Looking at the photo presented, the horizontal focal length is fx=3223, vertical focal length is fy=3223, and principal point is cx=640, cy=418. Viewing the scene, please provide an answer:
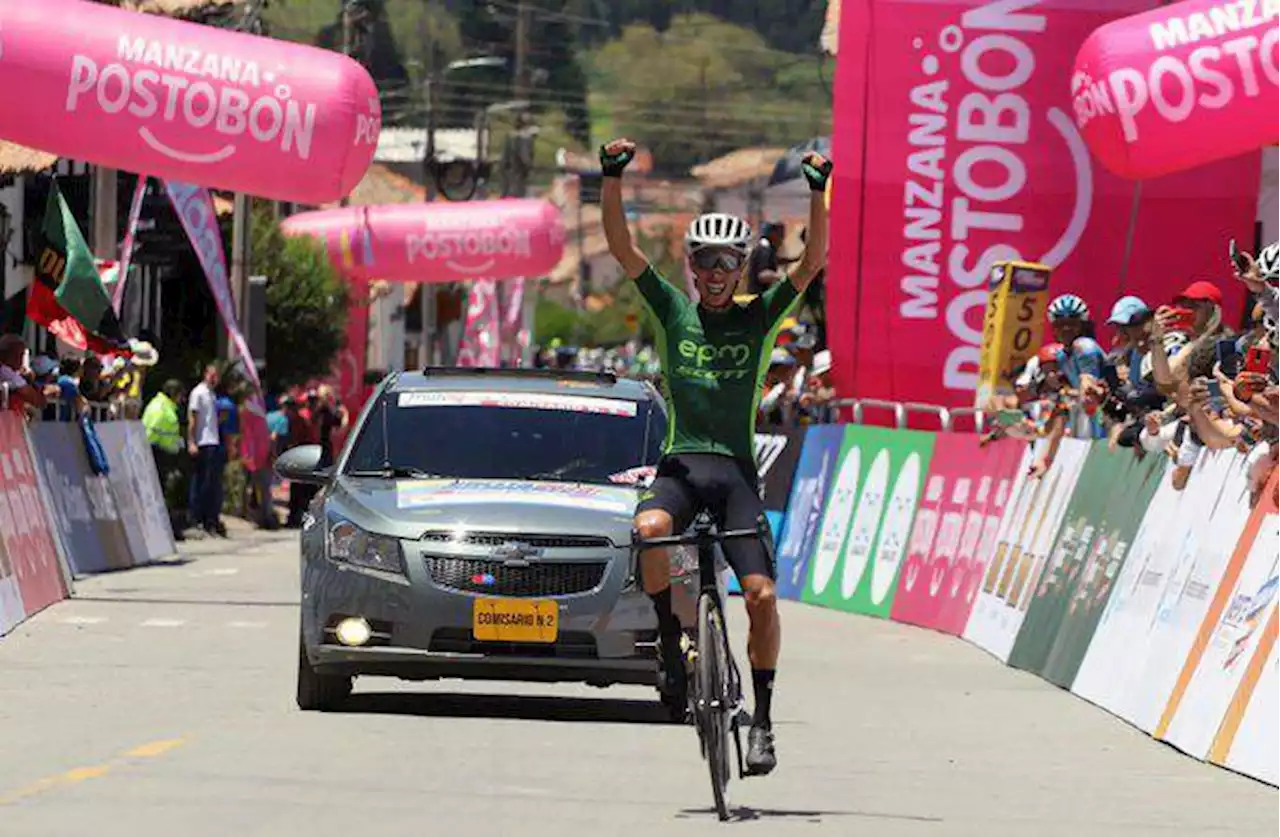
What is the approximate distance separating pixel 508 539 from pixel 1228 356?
15.1 ft

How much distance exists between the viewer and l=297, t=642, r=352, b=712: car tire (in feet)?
46.9

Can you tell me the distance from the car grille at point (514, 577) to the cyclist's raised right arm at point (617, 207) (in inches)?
104

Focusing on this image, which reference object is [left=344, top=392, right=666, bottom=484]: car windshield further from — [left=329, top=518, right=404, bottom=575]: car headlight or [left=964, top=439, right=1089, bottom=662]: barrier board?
[left=964, top=439, right=1089, bottom=662]: barrier board

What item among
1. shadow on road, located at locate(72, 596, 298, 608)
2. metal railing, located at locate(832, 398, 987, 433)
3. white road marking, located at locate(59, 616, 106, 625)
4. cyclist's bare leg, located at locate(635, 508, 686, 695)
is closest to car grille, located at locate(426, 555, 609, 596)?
cyclist's bare leg, located at locate(635, 508, 686, 695)

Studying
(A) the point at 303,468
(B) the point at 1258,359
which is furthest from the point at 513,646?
(B) the point at 1258,359

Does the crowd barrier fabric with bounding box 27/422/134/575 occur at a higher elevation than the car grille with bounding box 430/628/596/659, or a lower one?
lower

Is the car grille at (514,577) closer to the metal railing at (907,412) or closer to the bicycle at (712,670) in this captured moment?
the bicycle at (712,670)

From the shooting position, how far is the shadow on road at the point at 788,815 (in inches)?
421

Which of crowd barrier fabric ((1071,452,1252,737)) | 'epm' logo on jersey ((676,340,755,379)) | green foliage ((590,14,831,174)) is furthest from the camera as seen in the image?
green foliage ((590,14,831,174))

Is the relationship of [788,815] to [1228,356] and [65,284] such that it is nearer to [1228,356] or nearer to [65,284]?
[1228,356]

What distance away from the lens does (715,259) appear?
1145 cm

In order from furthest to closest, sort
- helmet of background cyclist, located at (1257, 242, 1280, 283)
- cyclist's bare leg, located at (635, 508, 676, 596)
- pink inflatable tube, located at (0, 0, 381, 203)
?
pink inflatable tube, located at (0, 0, 381, 203) < helmet of background cyclist, located at (1257, 242, 1280, 283) < cyclist's bare leg, located at (635, 508, 676, 596)

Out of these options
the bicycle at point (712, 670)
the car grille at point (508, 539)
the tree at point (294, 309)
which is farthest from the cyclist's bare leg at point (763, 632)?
the tree at point (294, 309)

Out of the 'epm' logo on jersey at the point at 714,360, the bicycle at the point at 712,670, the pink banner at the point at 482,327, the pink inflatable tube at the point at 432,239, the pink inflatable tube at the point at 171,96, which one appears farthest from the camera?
the pink banner at the point at 482,327
